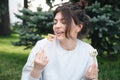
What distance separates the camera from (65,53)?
339 cm

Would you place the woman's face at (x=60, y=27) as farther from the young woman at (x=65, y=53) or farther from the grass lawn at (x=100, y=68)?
the grass lawn at (x=100, y=68)

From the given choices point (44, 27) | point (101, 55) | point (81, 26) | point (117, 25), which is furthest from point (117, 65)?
point (81, 26)

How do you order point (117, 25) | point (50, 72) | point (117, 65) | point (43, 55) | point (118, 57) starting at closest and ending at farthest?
1. point (43, 55)
2. point (50, 72)
3. point (117, 25)
4. point (117, 65)
5. point (118, 57)

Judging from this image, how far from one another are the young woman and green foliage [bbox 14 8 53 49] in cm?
395

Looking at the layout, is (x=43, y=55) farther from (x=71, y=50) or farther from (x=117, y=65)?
(x=117, y=65)

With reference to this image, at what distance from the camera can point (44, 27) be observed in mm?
7617

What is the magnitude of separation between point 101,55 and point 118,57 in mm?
640

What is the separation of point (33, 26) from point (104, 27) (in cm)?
131

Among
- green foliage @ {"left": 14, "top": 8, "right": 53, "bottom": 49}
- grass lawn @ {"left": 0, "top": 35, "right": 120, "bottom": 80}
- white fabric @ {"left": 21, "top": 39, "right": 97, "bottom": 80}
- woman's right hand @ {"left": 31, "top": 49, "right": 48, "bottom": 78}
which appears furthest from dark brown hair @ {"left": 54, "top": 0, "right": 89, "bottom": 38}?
green foliage @ {"left": 14, "top": 8, "right": 53, "bottom": 49}

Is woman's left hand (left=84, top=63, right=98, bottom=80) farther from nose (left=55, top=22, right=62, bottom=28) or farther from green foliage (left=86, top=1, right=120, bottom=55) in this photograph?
green foliage (left=86, top=1, right=120, bottom=55)

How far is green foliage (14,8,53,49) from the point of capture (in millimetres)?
7418

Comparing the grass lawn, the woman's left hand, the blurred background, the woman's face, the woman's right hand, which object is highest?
the woman's face

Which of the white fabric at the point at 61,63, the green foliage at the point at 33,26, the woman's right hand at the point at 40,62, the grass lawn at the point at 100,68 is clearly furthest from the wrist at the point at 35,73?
the green foliage at the point at 33,26

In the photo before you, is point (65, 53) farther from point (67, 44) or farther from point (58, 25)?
point (58, 25)
